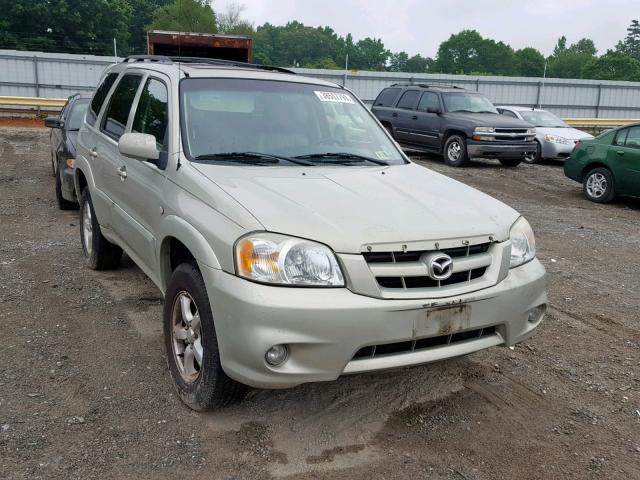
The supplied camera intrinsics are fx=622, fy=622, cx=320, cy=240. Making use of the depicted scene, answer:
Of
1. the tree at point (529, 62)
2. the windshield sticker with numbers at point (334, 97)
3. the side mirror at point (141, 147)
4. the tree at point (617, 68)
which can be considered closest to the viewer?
the side mirror at point (141, 147)

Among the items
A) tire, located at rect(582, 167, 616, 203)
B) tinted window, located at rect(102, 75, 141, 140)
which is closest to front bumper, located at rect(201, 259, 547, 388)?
tinted window, located at rect(102, 75, 141, 140)

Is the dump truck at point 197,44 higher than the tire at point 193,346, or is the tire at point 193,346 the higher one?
the dump truck at point 197,44

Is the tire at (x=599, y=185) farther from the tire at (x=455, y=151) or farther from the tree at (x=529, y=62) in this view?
the tree at (x=529, y=62)

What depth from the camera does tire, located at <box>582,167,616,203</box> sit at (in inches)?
421

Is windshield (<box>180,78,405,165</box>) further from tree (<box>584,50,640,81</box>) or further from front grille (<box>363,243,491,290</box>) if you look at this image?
tree (<box>584,50,640,81</box>)

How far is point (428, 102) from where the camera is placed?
51.9 feet

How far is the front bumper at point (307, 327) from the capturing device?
2.78 metres

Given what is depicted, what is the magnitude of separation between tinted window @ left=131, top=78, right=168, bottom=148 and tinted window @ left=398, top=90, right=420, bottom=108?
12.5 m

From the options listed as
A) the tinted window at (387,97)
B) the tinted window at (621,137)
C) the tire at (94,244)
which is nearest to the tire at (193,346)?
the tire at (94,244)

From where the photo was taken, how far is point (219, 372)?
312 cm

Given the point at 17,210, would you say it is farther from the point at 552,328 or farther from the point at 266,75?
the point at 552,328

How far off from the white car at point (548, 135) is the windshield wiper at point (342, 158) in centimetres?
1191

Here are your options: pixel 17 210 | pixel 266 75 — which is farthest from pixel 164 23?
pixel 266 75

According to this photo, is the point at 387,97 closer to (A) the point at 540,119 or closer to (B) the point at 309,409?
(A) the point at 540,119
